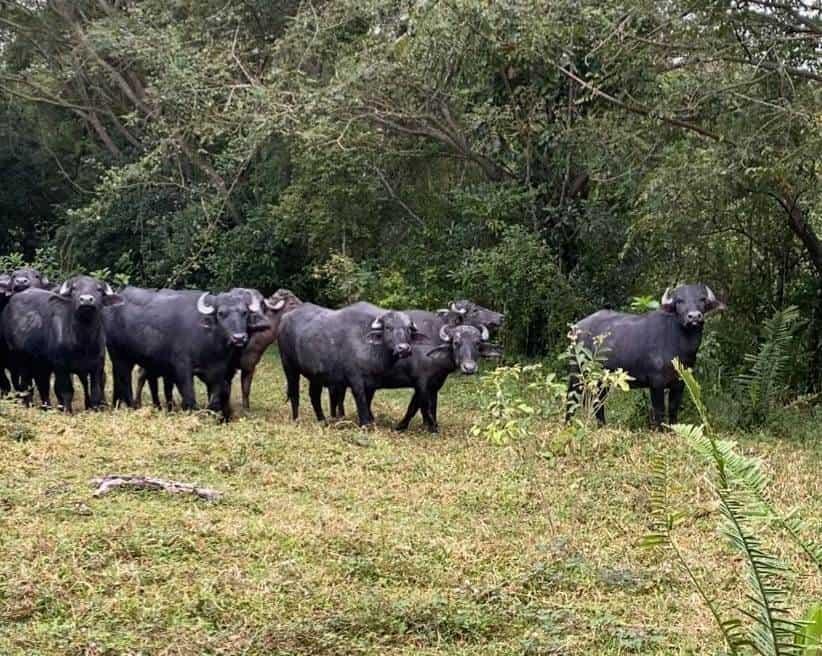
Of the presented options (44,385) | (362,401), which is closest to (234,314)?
(362,401)

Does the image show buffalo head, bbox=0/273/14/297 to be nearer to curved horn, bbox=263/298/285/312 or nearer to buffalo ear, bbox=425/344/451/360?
curved horn, bbox=263/298/285/312

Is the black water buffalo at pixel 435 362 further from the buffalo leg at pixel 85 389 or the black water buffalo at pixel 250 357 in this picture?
the buffalo leg at pixel 85 389

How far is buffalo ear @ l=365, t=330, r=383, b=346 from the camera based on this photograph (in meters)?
10.1

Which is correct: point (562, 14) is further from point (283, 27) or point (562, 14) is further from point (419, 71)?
point (283, 27)

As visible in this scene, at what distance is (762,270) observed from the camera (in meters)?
12.1

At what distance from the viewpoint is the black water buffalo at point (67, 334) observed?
10.1 metres

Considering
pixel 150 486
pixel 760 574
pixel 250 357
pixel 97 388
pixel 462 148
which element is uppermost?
pixel 462 148

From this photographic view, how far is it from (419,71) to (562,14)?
3.42 m

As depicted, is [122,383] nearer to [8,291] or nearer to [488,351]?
[8,291]

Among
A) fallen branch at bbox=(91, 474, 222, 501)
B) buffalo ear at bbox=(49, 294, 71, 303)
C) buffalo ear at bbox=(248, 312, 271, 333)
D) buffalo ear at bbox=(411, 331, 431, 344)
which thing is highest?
buffalo ear at bbox=(49, 294, 71, 303)

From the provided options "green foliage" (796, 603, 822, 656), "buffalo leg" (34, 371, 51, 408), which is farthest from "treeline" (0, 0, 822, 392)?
"green foliage" (796, 603, 822, 656)

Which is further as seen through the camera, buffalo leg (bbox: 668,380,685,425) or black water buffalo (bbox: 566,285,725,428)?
buffalo leg (bbox: 668,380,685,425)

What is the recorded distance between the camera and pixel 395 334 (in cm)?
1002

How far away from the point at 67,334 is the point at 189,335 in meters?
1.11
